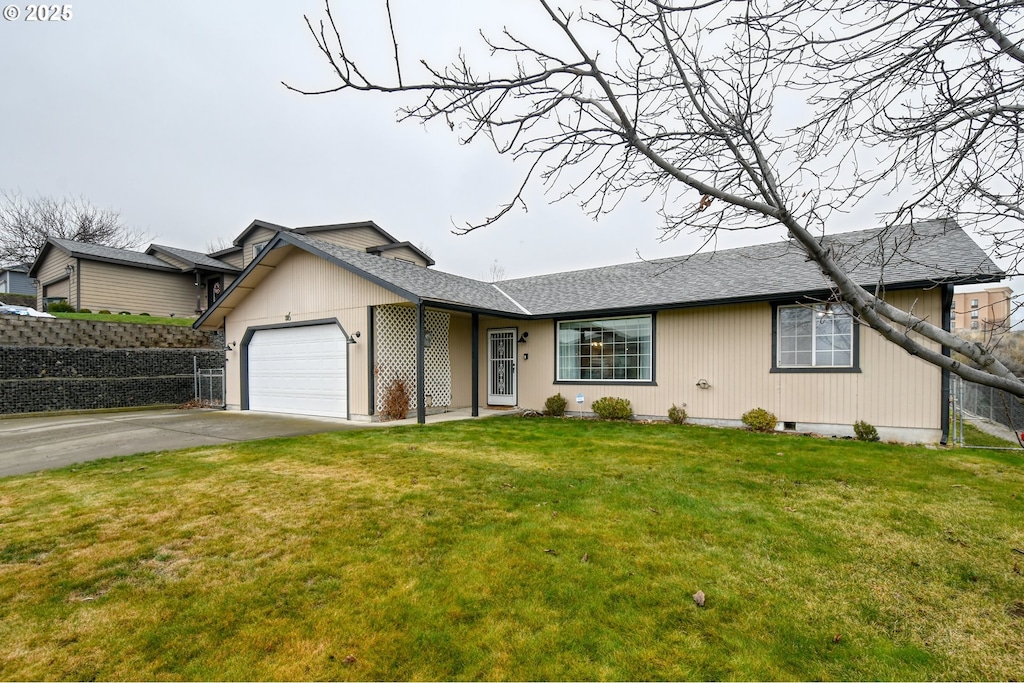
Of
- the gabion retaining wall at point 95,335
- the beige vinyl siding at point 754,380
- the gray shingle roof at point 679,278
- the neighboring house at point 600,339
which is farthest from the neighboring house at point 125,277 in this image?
the beige vinyl siding at point 754,380

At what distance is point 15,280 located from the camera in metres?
27.5

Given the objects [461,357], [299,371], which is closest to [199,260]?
[299,371]

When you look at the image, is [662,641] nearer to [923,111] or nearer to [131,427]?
[923,111]

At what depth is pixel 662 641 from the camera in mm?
2281

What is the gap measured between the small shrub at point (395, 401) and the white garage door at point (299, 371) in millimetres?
1039

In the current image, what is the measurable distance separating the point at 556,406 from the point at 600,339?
2038mm

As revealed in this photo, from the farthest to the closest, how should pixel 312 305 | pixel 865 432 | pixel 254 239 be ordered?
pixel 254 239
pixel 312 305
pixel 865 432

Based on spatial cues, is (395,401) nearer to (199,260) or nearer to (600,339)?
(600,339)

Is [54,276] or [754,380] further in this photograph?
[54,276]

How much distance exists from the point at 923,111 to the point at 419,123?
3.25 metres

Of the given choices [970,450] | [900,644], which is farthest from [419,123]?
[970,450]

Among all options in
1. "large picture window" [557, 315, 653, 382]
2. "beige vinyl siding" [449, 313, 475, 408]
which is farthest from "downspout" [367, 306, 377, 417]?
"large picture window" [557, 315, 653, 382]

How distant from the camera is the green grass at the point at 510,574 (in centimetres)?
218

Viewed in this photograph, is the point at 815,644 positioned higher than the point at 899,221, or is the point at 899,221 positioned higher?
the point at 899,221
